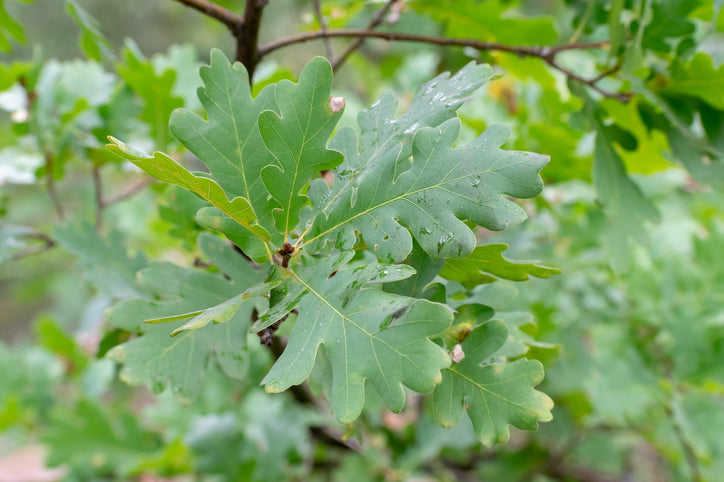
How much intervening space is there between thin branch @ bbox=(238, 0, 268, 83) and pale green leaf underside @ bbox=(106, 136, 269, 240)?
1.07ft

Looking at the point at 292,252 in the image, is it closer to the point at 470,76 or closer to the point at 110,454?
the point at 470,76

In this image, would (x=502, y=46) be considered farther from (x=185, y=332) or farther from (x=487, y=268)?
(x=185, y=332)

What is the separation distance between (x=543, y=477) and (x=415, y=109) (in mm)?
1303

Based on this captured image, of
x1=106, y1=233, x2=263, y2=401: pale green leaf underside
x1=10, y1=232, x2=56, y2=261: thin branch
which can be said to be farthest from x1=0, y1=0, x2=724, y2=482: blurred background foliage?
x1=106, y1=233, x2=263, y2=401: pale green leaf underside

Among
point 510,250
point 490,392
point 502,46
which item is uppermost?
point 502,46

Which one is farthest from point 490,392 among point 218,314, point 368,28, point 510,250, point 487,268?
point 368,28

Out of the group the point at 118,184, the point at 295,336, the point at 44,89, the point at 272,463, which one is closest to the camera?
the point at 295,336

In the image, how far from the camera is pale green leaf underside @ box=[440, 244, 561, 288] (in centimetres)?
51

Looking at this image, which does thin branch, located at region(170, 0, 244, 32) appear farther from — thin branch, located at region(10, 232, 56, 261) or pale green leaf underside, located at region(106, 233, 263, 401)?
thin branch, located at region(10, 232, 56, 261)

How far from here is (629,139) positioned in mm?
783

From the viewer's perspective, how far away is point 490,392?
1.60 feet

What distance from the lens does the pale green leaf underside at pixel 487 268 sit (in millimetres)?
507

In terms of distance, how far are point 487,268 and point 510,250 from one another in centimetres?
37

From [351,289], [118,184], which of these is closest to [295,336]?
[351,289]
